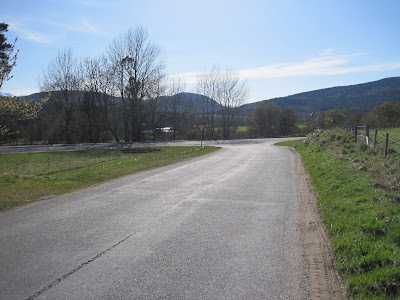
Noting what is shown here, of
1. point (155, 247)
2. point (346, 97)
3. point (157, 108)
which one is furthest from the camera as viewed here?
point (346, 97)

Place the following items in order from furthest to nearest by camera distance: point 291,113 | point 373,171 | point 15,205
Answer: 1. point 291,113
2. point 373,171
3. point 15,205

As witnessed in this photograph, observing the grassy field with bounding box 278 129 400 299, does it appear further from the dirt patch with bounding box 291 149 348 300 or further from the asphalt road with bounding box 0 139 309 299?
the asphalt road with bounding box 0 139 309 299

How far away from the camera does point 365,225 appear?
5.85 metres

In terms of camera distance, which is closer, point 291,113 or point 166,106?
point 166,106

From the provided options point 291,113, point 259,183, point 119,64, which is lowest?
point 259,183

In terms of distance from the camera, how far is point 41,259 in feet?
16.1

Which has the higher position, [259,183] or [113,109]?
[113,109]

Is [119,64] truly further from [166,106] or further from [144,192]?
[144,192]

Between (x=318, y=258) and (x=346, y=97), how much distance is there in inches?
7316

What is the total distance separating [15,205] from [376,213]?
8.90m

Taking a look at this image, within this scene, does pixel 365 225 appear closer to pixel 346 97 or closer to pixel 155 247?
pixel 155 247

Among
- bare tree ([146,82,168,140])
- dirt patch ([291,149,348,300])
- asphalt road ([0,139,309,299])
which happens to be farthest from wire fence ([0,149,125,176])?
bare tree ([146,82,168,140])

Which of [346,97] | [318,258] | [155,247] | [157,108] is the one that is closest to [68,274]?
[155,247]

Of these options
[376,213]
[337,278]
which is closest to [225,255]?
[337,278]
